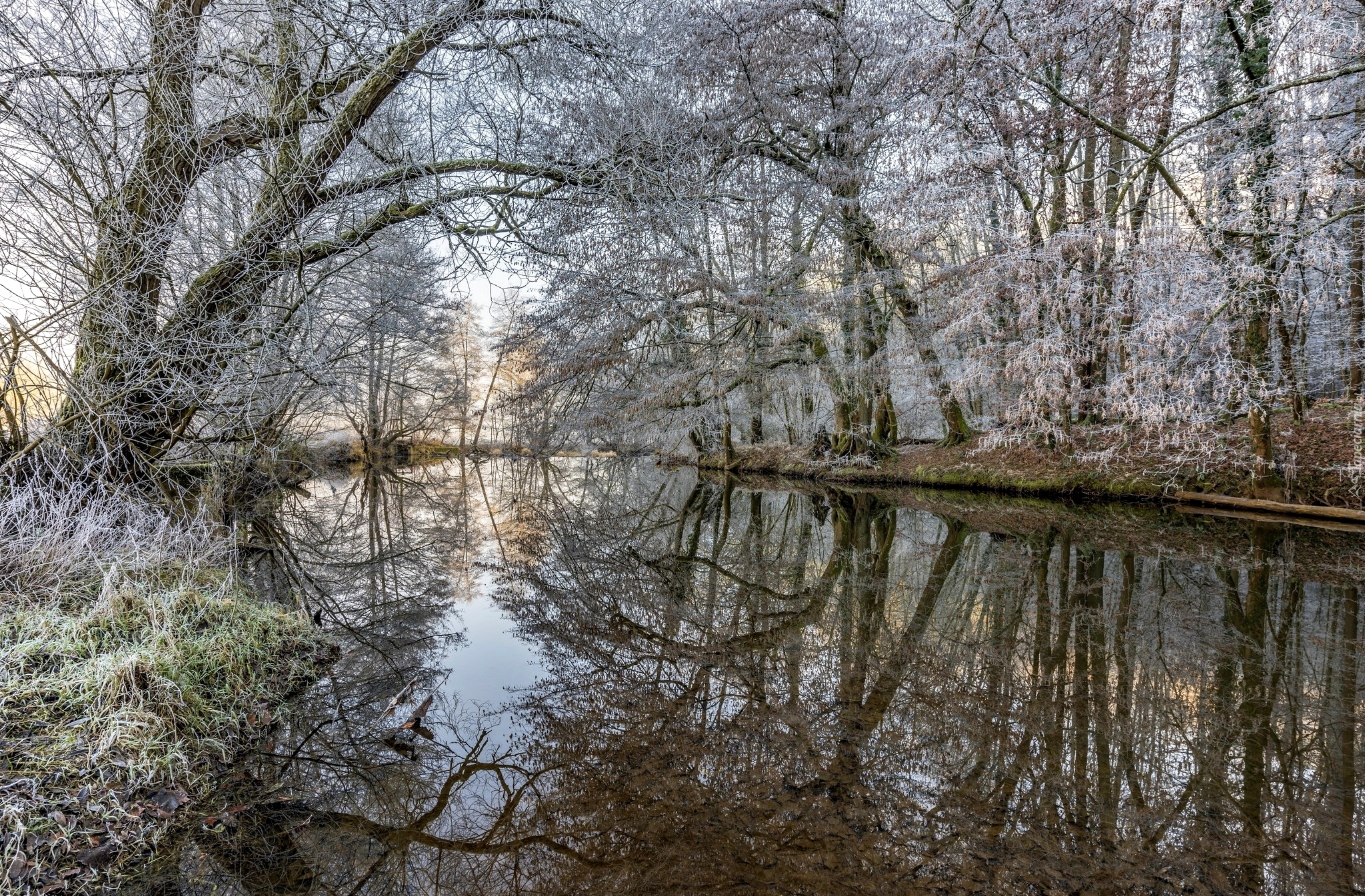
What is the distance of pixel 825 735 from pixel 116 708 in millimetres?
3212

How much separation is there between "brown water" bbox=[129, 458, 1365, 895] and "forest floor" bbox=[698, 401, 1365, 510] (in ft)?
6.78

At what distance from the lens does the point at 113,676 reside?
2.87 m

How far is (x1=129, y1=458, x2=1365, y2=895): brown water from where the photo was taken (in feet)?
7.38

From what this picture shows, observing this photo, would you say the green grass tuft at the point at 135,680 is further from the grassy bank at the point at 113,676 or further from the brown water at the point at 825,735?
the brown water at the point at 825,735

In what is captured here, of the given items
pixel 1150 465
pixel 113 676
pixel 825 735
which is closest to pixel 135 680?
pixel 113 676

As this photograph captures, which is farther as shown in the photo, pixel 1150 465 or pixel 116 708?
pixel 1150 465

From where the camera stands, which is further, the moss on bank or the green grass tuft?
the green grass tuft

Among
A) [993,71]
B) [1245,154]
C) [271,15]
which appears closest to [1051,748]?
[271,15]

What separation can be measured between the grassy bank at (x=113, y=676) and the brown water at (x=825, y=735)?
223 mm

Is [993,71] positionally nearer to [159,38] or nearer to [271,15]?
[271,15]

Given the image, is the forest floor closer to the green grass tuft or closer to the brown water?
the brown water

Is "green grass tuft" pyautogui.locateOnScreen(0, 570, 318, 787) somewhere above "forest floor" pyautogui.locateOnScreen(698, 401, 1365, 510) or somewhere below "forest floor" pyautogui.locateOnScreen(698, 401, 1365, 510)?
below

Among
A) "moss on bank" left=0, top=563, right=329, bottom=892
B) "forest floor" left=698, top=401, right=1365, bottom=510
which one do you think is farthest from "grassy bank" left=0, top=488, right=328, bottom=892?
"forest floor" left=698, top=401, right=1365, bottom=510

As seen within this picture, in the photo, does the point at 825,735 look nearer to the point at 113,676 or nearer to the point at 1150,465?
the point at 113,676
